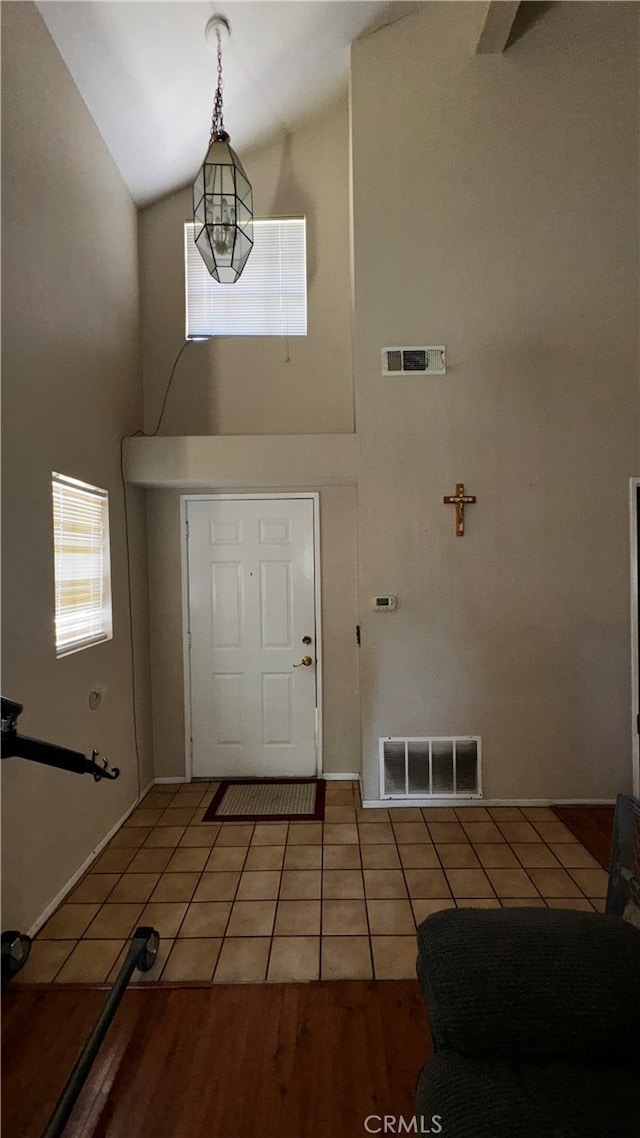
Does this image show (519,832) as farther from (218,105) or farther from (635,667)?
(218,105)

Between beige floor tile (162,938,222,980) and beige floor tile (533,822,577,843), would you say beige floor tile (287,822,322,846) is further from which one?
beige floor tile (533,822,577,843)

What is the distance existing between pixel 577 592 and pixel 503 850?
5.06ft

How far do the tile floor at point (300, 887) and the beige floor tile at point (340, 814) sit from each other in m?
0.01

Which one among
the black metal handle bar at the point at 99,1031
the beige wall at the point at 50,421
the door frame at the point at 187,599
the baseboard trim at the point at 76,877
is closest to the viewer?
the black metal handle bar at the point at 99,1031

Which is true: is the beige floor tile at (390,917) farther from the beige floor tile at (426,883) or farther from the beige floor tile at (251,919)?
the beige floor tile at (251,919)

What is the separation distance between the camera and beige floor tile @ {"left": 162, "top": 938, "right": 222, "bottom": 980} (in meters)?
2.02

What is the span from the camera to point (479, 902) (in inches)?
95.2

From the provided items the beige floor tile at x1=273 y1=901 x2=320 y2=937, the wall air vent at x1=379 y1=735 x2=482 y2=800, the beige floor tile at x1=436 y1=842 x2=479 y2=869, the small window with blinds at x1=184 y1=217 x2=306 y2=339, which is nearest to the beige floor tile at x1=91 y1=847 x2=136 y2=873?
the beige floor tile at x1=273 y1=901 x2=320 y2=937

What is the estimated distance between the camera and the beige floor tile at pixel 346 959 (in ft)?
6.57

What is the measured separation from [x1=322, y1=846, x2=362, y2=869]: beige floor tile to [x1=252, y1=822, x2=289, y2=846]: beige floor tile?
0.86 ft

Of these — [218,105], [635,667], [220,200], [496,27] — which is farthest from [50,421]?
Result: [635,667]

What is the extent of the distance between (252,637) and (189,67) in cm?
329

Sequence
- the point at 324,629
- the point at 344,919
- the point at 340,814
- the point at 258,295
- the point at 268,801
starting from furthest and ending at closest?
the point at 258,295 < the point at 324,629 < the point at 268,801 < the point at 340,814 < the point at 344,919

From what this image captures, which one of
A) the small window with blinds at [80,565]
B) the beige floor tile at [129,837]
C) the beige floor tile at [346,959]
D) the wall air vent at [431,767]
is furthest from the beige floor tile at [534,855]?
the small window with blinds at [80,565]
